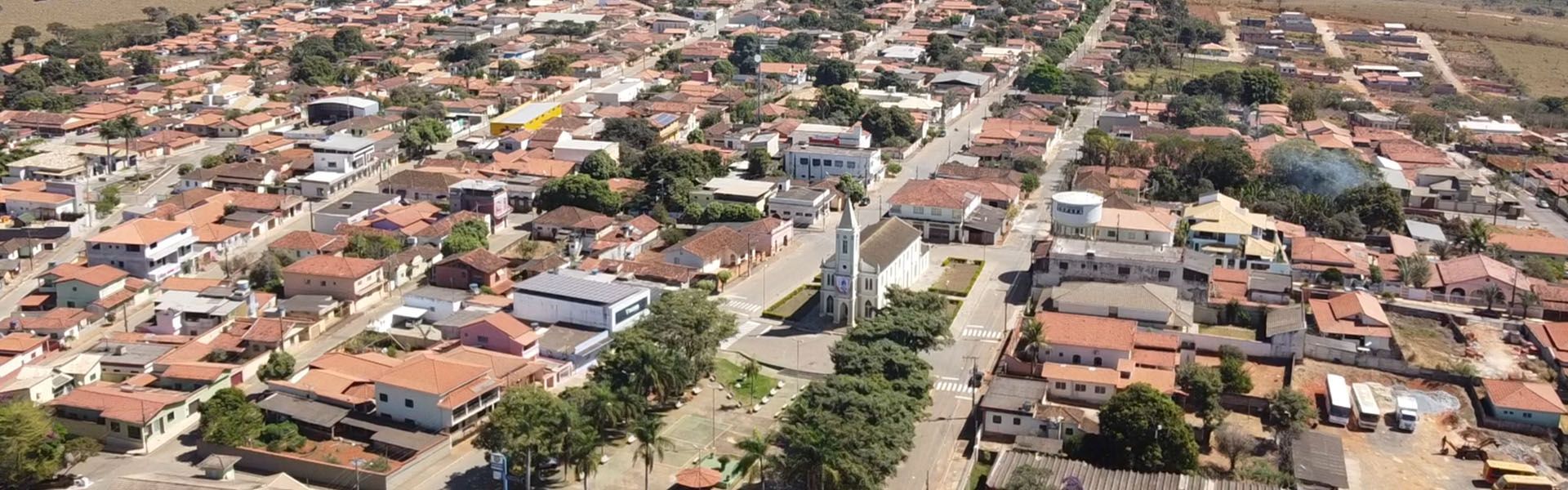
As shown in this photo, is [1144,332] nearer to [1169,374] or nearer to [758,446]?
[1169,374]

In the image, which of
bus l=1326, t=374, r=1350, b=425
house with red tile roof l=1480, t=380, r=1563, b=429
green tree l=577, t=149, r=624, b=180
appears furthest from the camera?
green tree l=577, t=149, r=624, b=180

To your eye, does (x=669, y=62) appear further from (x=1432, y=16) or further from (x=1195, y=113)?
(x=1432, y=16)

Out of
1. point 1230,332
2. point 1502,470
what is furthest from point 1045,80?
point 1502,470

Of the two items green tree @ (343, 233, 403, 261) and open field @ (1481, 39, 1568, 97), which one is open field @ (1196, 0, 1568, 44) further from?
green tree @ (343, 233, 403, 261)

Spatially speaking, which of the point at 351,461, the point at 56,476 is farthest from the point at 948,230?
the point at 56,476

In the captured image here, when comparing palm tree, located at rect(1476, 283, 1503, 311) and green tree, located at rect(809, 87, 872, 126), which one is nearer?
palm tree, located at rect(1476, 283, 1503, 311)

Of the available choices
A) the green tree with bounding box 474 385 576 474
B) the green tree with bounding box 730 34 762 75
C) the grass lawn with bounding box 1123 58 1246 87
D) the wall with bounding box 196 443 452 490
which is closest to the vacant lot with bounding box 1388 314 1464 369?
the green tree with bounding box 474 385 576 474

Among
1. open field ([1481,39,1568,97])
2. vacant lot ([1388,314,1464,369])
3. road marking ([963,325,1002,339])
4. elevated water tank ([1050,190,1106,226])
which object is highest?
elevated water tank ([1050,190,1106,226])
